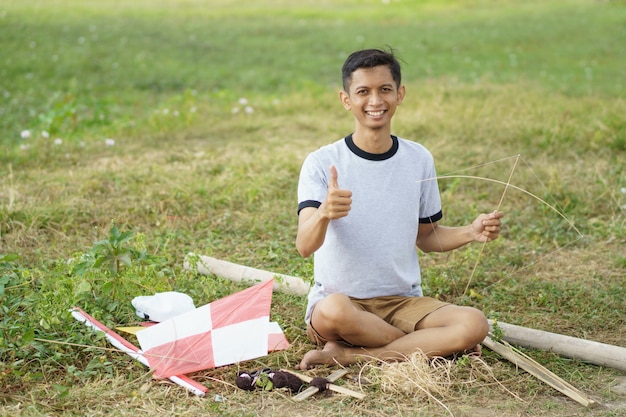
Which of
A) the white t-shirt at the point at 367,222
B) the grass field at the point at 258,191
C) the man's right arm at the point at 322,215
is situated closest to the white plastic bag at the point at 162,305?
the grass field at the point at 258,191

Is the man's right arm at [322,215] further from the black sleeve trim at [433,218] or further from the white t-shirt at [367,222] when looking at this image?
the black sleeve trim at [433,218]

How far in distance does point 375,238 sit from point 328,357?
50cm

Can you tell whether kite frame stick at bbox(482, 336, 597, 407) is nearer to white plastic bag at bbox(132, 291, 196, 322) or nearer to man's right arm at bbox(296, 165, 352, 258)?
man's right arm at bbox(296, 165, 352, 258)

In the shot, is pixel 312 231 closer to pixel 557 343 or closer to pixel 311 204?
pixel 311 204

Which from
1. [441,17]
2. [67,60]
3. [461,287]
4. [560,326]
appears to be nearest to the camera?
[560,326]

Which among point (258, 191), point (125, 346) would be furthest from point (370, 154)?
point (258, 191)

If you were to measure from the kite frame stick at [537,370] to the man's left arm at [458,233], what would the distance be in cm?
41

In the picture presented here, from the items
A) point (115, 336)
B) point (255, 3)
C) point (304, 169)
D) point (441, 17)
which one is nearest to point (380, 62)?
point (304, 169)

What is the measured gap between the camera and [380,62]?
3.23 m

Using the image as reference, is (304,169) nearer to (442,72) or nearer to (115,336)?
(115,336)

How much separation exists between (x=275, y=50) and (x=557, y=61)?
3.93m

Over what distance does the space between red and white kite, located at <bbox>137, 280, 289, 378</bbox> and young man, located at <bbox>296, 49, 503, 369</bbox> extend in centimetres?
21

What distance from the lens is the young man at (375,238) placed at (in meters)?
3.12

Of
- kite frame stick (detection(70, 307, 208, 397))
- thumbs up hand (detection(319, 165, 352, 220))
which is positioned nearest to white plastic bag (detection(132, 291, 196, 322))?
kite frame stick (detection(70, 307, 208, 397))
